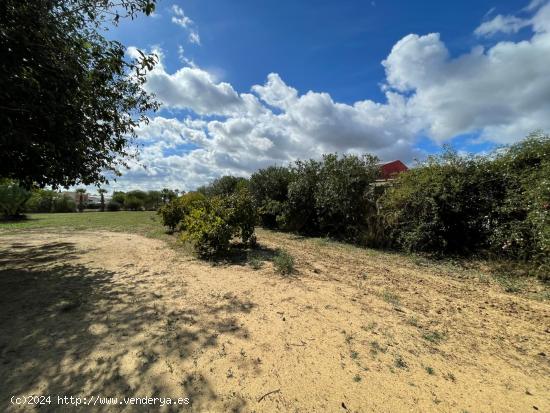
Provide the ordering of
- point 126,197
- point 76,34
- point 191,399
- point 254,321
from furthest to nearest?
point 126,197 → point 76,34 → point 254,321 → point 191,399

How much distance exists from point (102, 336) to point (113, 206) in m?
37.4

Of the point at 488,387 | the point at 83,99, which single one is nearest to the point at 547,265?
the point at 488,387

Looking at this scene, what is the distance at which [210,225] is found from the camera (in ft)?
23.6

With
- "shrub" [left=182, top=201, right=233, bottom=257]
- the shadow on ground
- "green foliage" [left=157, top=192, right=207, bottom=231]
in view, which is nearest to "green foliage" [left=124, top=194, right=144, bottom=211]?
"green foliage" [left=157, top=192, right=207, bottom=231]

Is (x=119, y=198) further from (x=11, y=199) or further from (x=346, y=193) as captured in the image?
(x=346, y=193)

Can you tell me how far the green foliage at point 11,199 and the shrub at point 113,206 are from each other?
17.4 m

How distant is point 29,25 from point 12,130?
1.31 metres

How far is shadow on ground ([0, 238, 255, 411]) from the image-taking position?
2.46 meters

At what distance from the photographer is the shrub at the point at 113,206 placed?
36.2m

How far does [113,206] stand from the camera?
3634 centimetres

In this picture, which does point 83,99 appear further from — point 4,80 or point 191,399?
point 191,399

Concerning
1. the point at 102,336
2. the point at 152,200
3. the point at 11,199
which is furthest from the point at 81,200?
the point at 102,336

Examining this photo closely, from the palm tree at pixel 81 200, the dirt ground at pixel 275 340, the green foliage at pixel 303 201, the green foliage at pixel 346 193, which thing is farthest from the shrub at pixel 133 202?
the dirt ground at pixel 275 340

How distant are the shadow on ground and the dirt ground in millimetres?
15
